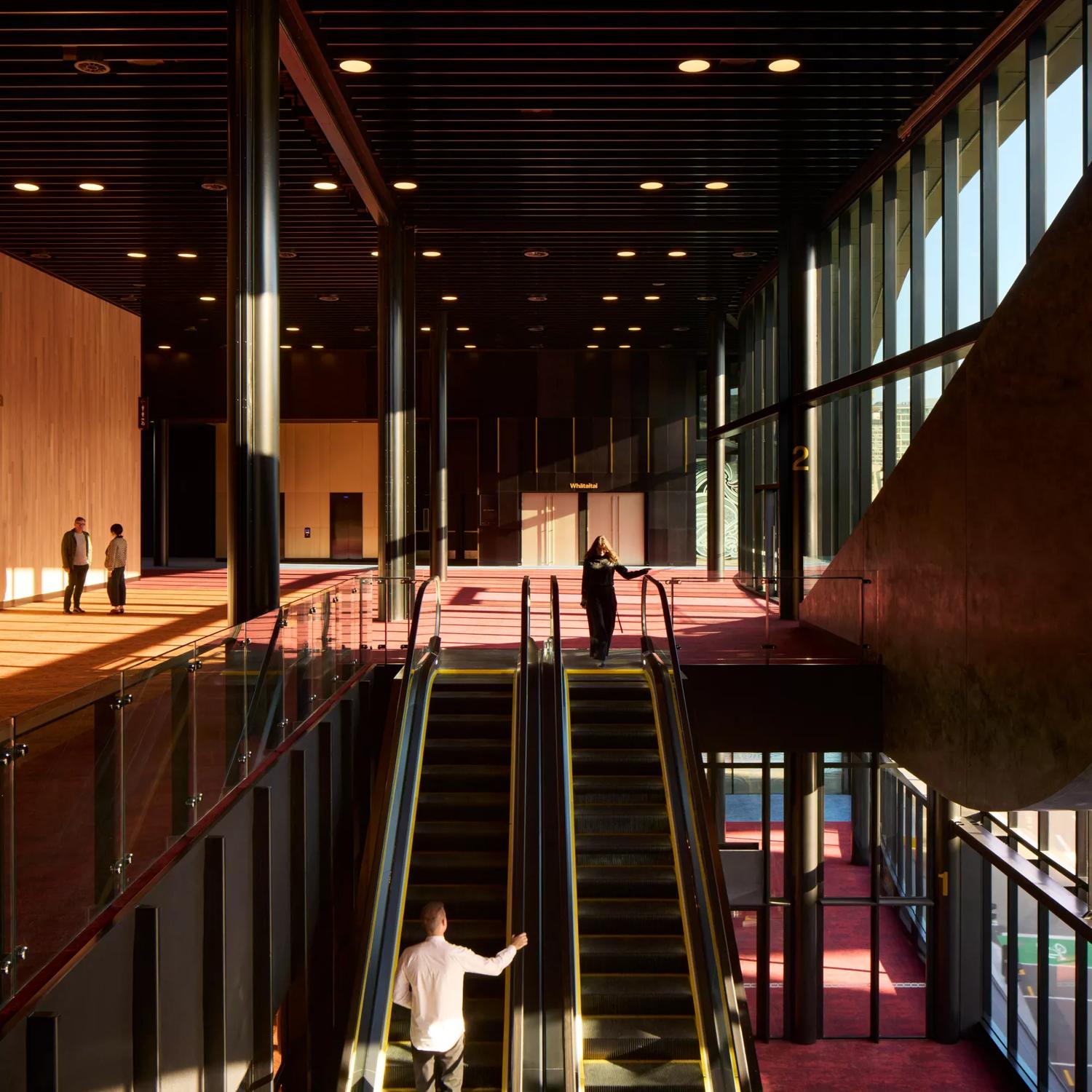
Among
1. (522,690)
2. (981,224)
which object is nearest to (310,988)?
(522,690)

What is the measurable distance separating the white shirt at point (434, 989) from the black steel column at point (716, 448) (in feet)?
71.0

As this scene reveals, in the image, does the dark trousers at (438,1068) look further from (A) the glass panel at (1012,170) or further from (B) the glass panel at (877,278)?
(B) the glass panel at (877,278)

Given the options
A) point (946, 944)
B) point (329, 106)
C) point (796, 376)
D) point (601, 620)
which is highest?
point (329, 106)

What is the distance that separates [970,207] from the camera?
40.7 ft

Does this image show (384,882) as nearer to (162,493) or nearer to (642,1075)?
(642,1075)

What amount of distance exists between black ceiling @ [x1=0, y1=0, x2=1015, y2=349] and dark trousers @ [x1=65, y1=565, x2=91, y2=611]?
5456 millimetres

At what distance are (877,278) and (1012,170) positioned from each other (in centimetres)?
456

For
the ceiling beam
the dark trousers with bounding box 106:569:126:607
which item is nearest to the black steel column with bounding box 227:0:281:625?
the ceiling beam

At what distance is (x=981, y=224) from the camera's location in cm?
1168

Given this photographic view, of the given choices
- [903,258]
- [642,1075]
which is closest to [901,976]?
[903,258]

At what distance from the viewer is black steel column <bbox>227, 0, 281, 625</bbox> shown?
30.5 ft

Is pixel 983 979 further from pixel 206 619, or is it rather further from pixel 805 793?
pixel 206 619

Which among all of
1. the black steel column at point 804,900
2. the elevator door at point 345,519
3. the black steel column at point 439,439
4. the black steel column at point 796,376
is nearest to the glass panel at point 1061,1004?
the black steel column at point 804,900

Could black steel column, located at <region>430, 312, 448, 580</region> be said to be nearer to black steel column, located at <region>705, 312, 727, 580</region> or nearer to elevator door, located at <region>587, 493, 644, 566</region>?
elevator door, located at <region>587, 493, 644, 566</region>
